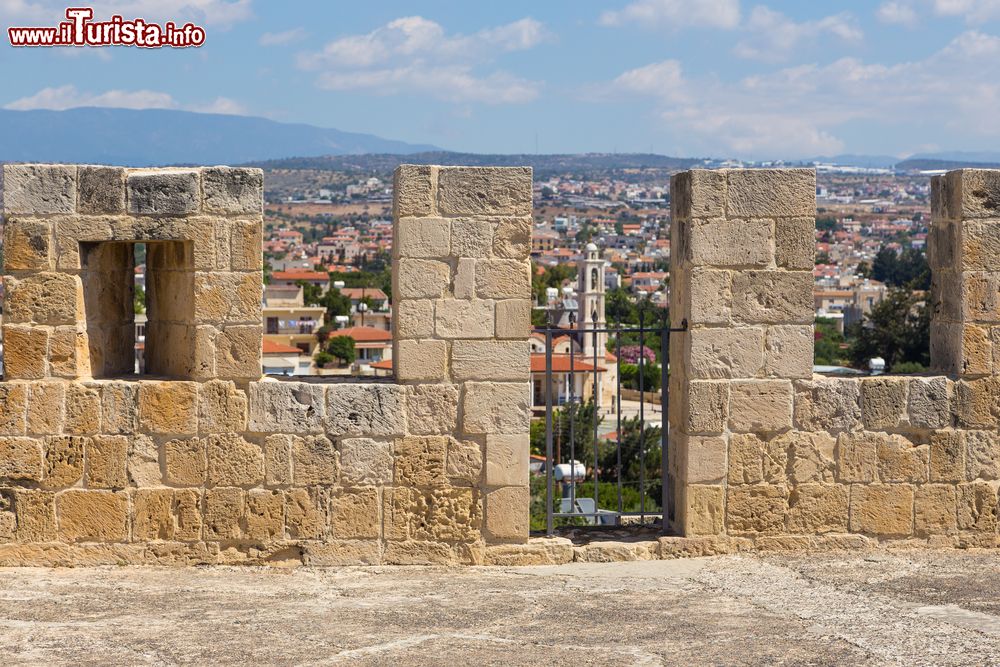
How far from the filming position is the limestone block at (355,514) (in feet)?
25.1

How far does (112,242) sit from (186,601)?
2262 millimetres

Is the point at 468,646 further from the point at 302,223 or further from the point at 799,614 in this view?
the point at 302,223

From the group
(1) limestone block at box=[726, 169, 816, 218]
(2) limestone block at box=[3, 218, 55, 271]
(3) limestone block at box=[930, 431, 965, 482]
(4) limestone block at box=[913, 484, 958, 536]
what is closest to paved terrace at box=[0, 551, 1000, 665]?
(4) limestone block at box=[913, 484, 958, 536]

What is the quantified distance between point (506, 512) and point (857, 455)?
2163 millimetres

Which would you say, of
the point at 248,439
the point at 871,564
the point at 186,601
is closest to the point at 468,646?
the point at 186,601

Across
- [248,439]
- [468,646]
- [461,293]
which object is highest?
[461,293]

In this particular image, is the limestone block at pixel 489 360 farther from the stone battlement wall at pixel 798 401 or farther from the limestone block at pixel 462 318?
the stone battlement wall at pixel 798 401

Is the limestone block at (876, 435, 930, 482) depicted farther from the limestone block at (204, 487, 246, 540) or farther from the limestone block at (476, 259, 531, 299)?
the limestone block at (204, 487, 246, 540)

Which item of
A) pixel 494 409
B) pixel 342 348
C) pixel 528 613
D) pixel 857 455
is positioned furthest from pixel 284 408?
pixel 342 348

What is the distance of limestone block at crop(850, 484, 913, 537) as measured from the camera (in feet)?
26.2

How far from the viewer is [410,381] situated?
25.1 ft

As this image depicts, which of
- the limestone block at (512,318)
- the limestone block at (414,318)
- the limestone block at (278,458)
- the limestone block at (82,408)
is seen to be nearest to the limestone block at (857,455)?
the limestone block at (512,318)

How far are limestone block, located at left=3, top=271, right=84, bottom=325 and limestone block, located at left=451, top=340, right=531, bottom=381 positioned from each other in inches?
86.9

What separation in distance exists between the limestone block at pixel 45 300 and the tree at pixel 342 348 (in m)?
42.7
